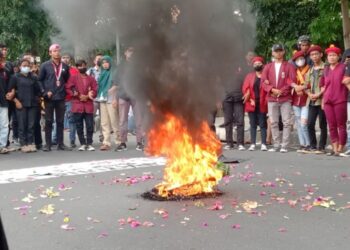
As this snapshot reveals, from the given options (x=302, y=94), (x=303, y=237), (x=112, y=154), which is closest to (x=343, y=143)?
(x=302, y=94)

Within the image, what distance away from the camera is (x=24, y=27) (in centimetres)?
1412

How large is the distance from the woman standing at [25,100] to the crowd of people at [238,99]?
12 millimetres

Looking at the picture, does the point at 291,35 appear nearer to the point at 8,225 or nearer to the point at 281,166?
the point at 281,166

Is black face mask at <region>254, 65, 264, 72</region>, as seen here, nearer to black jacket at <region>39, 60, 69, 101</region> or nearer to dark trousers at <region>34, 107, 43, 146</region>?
black jacket at <region>39, 60, 69, 101</region>

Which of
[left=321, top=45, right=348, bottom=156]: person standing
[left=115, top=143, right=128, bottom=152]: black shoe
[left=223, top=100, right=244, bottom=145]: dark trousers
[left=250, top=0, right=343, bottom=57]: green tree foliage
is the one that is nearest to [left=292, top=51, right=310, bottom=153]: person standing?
[left=321, top=45, right=348, bottom=156]: person standing

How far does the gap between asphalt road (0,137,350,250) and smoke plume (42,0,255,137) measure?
1151 mm

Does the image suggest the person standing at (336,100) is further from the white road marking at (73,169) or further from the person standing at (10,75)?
the person standing at (10,75)

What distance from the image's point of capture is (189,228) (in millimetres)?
5344

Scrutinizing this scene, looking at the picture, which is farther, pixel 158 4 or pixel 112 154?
pixel 112 154

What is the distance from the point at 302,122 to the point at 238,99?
1.36 m

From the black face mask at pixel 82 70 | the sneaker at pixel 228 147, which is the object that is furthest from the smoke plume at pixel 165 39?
the black face mask at pixel 82 70

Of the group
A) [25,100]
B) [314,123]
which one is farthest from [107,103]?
[314,123]

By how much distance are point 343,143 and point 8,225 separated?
6.58 m

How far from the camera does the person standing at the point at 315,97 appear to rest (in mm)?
10734
